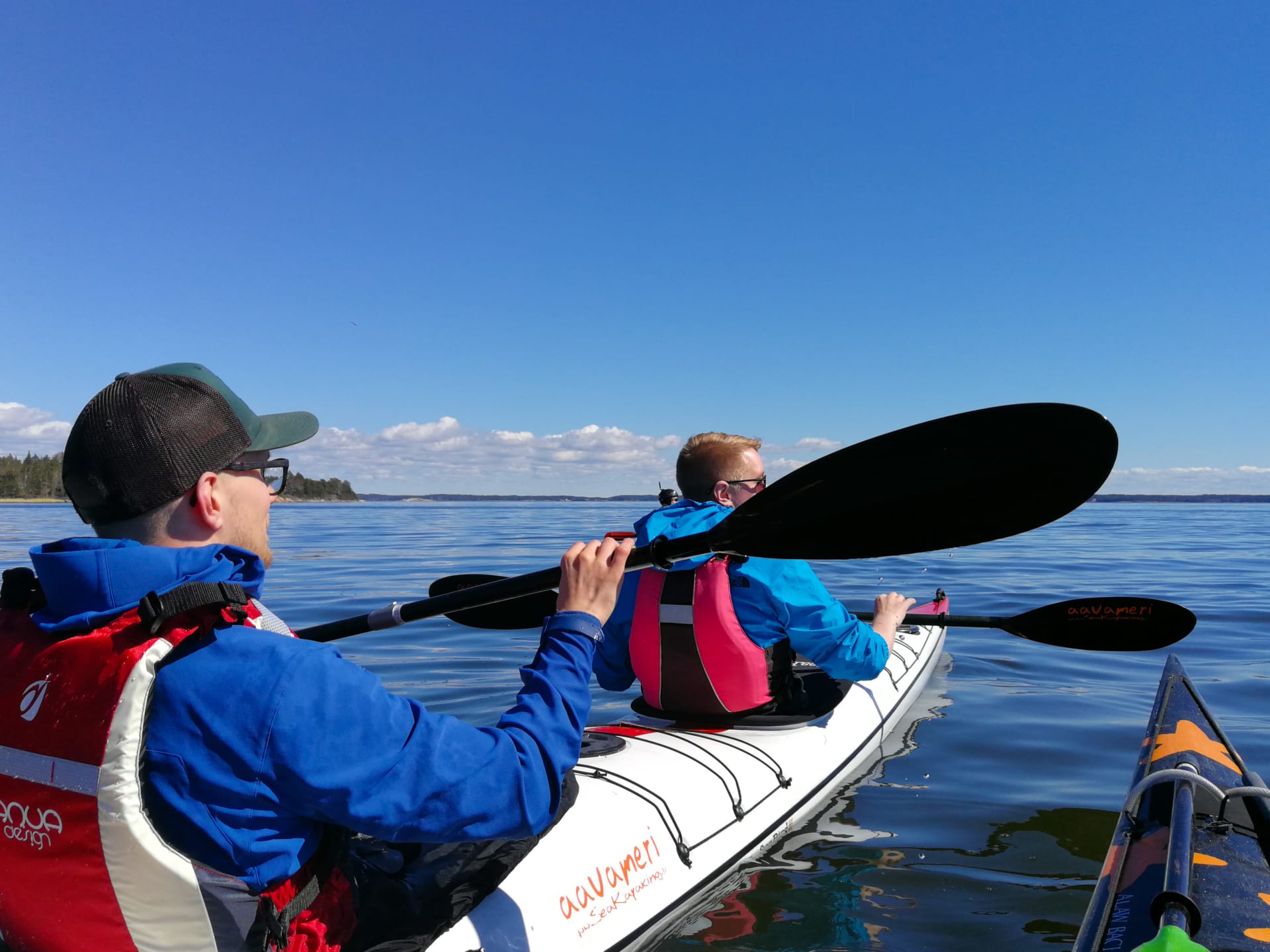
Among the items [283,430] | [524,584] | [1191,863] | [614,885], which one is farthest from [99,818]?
[1191,863]

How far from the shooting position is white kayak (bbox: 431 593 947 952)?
95.4 inches

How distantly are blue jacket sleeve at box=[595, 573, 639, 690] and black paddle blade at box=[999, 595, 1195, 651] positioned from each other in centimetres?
254

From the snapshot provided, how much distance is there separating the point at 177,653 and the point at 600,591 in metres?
0.89

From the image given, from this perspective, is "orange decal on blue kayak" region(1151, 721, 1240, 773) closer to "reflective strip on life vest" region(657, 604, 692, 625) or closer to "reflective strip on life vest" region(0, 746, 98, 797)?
"reflective strip on life vest" region(657, 604, 692, 625)

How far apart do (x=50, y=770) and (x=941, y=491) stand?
2.40m

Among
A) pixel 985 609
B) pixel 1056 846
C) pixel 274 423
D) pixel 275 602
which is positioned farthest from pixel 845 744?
pixel 275 602

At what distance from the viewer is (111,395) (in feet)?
5.27

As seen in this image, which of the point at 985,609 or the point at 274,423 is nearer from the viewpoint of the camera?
the point at 274,423

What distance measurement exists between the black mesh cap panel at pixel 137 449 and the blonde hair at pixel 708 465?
2565mm

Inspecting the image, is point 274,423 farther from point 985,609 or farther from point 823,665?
point 985,609

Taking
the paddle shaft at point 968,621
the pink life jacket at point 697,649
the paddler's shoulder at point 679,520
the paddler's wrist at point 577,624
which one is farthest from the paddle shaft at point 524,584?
the paddle shaft at point 968,621

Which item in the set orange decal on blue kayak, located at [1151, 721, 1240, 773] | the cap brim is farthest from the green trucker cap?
orange decal on blue kayak, located at [1151, 721, 1240, 773]

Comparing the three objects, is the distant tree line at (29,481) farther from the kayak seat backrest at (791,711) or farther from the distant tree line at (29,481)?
the kayak seat backrest at (791,711)

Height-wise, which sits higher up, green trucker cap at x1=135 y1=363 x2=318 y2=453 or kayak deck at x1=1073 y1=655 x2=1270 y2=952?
green trucker cap at x1=135 y1=363 x2=318 y2=453
